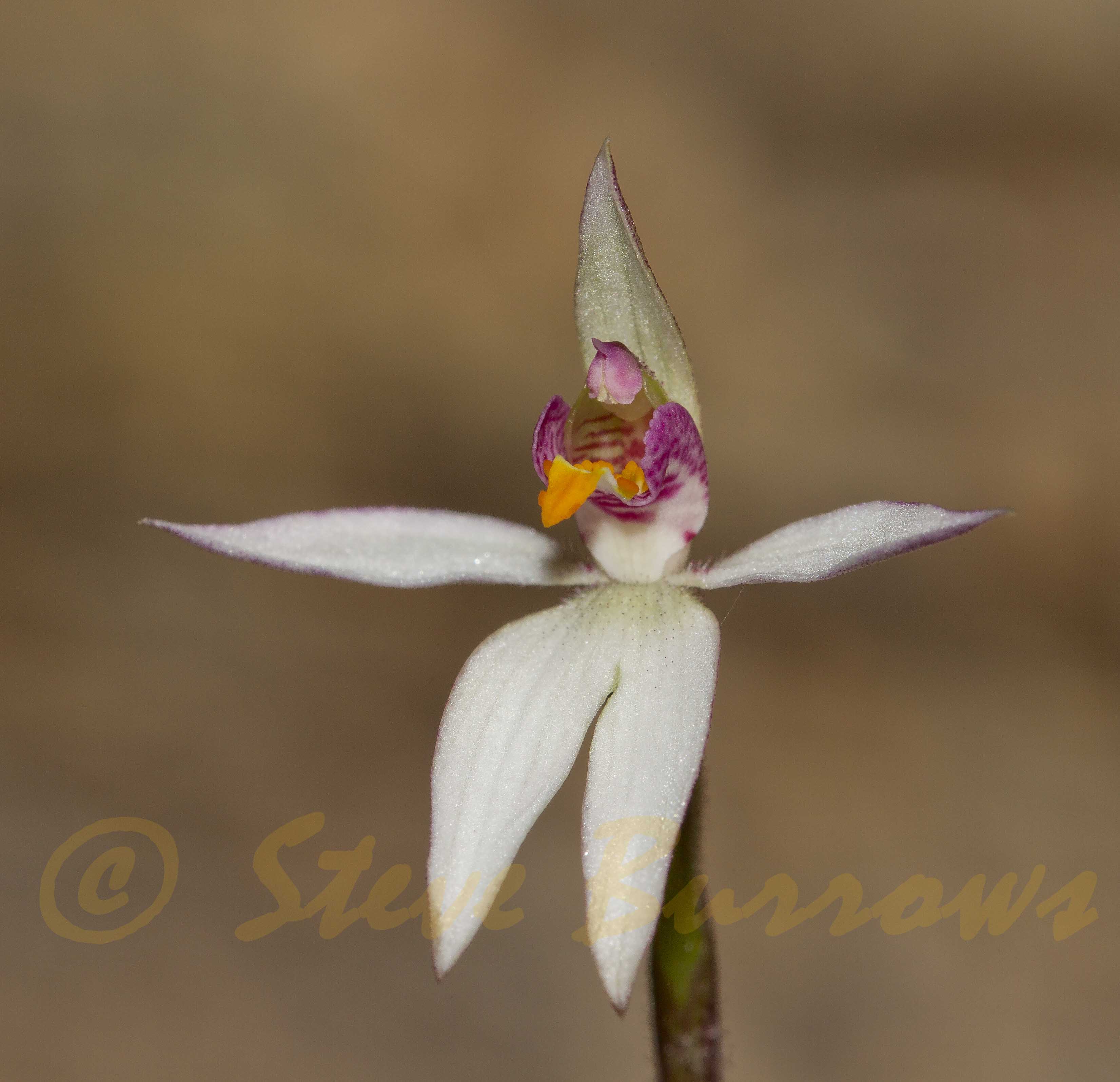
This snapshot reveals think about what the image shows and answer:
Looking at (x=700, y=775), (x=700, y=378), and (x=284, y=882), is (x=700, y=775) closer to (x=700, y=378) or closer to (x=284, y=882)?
(x=284, y=882)

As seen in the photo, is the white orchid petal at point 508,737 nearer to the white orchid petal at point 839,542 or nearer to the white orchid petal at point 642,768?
the white orchid petal at point 642,768

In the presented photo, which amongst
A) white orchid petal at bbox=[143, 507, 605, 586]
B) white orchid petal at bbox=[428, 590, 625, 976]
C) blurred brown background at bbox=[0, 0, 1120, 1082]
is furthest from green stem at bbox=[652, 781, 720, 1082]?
blurred brown background at bbox=[0, 0, 1120, 1082]

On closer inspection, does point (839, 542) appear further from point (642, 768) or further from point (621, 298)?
point (621, 298)

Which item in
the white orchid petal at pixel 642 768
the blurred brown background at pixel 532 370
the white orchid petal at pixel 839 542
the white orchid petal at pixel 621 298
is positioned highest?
the blurred brown background at pixel 532 370

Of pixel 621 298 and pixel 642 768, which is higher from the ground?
pixel 621 298

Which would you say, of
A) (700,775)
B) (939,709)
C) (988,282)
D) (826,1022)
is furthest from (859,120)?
(700,775)

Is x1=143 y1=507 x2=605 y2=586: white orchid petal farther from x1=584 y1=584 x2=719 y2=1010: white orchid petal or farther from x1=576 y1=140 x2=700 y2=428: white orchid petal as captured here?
x1=576 y1=140 x2=700 y2=428: white orchid petal

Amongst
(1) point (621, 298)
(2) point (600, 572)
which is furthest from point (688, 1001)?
(1) point (621, 298)

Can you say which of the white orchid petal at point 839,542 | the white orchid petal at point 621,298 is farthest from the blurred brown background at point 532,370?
the white orchid petal at point 839,542
